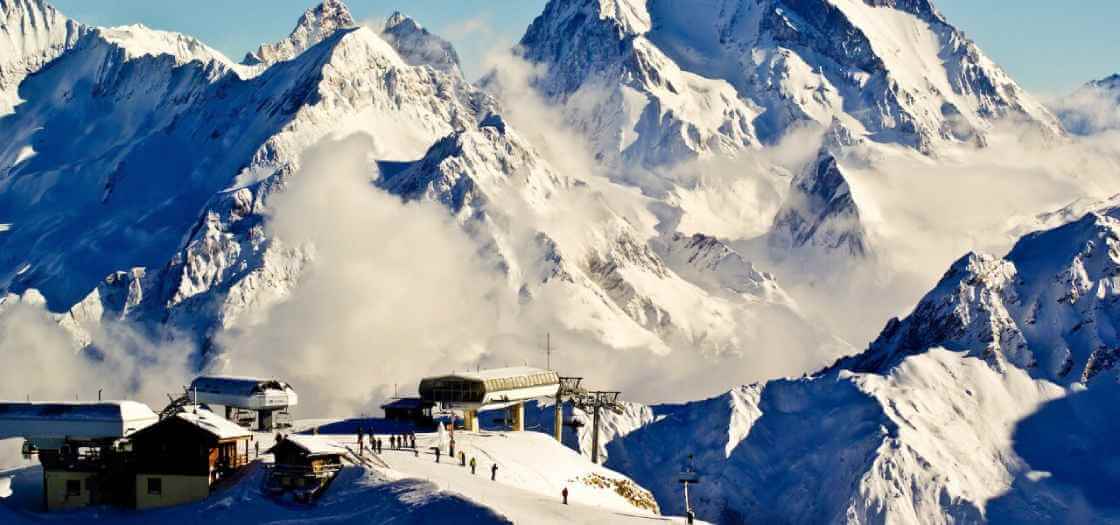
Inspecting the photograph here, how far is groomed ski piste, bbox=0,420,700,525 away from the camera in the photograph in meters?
130

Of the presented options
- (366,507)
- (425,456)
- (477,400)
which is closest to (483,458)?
(425,456)

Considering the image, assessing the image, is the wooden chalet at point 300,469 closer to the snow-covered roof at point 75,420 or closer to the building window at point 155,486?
the building window at point 155,486

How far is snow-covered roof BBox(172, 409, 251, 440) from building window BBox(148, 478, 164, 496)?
16.0ft

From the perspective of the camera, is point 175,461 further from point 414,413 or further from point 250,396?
point 414,413

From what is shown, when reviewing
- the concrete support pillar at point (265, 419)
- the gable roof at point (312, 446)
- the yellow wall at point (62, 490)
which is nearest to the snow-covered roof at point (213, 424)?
the gable roof at point (312, 446)

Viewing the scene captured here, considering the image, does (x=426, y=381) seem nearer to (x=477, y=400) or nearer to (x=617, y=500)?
(x=477, y=400)

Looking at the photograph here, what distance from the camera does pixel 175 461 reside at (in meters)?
145

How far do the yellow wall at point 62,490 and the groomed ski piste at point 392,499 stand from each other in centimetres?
196

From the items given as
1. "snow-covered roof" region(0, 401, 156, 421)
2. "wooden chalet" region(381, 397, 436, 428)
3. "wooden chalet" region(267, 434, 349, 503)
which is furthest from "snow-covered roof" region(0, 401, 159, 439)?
"wooden chalet" region(381, 397, 436, 428)

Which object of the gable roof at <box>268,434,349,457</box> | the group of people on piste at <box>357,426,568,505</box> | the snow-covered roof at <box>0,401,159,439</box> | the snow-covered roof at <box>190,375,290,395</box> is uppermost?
the snow-covered roof at <box>190,375,290,395</box>

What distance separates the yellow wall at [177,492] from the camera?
473 feet

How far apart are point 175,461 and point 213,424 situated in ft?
15.9

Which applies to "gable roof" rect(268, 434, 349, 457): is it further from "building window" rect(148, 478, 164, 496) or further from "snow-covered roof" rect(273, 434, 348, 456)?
"building window" rect(148, 478, 164, 496)

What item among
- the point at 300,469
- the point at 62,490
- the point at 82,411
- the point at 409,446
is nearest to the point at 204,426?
the point at 300,469
